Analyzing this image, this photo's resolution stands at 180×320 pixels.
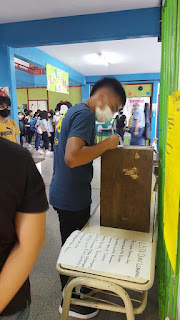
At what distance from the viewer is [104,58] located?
20.8 feet

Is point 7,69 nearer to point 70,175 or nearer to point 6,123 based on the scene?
point 6,123

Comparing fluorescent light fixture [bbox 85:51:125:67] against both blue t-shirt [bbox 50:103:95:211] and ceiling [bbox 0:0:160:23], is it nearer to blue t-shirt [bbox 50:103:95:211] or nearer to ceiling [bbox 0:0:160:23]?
ceiling [bbox 0:0:160:23]

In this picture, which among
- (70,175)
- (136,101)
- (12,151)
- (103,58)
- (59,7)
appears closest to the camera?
(12,151)

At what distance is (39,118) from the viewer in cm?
839

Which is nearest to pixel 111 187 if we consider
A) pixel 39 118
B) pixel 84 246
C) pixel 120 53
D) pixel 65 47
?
pixel 84 246

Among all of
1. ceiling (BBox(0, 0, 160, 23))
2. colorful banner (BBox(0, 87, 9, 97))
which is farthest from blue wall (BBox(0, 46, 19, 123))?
ceiling (BBox(0, 0, 160, 23))

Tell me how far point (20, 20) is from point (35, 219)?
12.9 ft

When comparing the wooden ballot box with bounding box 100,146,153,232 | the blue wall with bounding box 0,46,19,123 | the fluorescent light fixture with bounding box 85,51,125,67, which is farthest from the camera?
the fluorescent light fixture with bounding box 85,51,125,67

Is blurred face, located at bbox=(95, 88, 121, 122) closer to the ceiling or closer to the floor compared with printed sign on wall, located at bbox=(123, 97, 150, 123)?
closer to the floor

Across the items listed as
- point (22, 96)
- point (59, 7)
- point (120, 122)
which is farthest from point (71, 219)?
point (22, 96)

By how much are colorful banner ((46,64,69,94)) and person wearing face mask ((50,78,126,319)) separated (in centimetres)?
383

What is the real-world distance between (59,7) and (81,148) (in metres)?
2.86

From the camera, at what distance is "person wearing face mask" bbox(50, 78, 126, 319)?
124cm

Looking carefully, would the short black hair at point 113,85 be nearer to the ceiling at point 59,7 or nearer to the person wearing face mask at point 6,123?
the person wearing face mask at point 6,123
